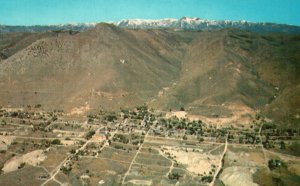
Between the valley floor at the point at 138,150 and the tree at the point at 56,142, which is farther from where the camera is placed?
the tree at the point at 56,142

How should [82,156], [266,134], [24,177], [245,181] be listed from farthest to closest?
[266,134], [82,156], [24,177], [245,181]

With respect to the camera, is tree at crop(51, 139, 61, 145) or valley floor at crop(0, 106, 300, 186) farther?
tree at crop(51, 139, 61, 145)

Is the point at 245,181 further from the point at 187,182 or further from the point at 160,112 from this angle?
the point at 160,112

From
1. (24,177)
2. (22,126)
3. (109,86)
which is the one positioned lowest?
(24,177)

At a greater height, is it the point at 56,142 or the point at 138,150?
the point at 56,142

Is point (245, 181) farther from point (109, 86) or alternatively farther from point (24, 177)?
point (109, 86)

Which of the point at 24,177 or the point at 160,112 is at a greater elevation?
the point at 160,112

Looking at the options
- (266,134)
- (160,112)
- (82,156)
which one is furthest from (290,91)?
(82,156)

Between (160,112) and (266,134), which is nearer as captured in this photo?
(266,134)

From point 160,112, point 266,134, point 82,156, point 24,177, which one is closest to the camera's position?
point 24,177

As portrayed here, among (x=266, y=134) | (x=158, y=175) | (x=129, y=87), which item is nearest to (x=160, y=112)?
(x=129, y=87)

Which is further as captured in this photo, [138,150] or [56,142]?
[56,142]
